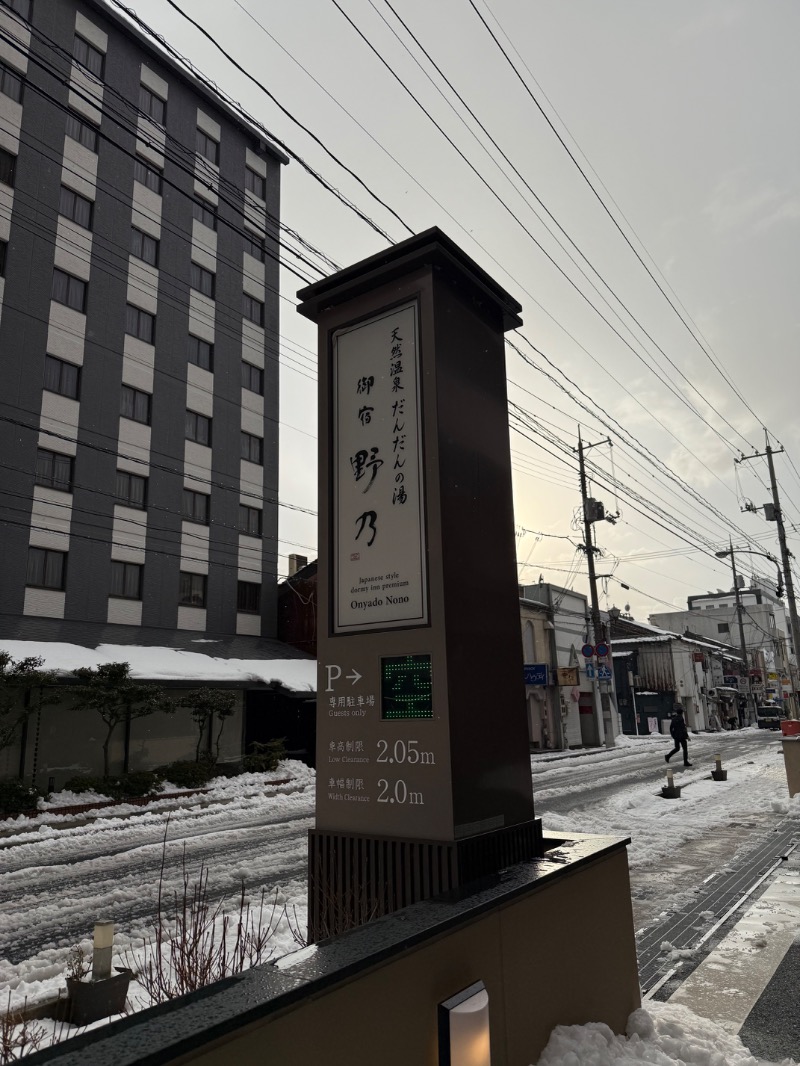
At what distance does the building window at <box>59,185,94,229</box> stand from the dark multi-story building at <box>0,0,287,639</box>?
0.20 ft

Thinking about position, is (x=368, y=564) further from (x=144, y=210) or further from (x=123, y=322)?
(x=144, y=210)

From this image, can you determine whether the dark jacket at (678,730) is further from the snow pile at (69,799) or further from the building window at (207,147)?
the building window at (207,147)

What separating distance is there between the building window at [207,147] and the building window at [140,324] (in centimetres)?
942

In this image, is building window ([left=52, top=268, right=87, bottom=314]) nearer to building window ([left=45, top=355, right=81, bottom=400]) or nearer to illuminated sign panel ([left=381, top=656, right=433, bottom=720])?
building window ([left=45, top=355, right=81, bottom=400])

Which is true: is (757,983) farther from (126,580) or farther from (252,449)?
(252,449)

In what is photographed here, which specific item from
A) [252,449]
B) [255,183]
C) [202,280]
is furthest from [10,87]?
[252,449]

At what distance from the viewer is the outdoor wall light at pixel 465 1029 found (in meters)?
2.99

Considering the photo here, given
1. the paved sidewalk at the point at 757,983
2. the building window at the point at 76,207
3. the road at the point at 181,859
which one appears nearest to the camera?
the paved sidewalk at the point at 757,983

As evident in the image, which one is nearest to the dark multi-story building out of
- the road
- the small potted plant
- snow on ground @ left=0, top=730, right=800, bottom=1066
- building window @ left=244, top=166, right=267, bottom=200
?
building window @ left=244, top=166, right=267, bottom=200

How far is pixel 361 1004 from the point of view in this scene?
2.73 metres

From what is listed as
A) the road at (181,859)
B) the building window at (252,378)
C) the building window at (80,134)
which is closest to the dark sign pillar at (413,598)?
the road at (181,859)

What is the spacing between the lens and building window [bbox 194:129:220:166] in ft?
107

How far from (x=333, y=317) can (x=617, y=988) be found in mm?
5264

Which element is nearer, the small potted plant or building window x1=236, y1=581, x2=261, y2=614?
the small potted plant
